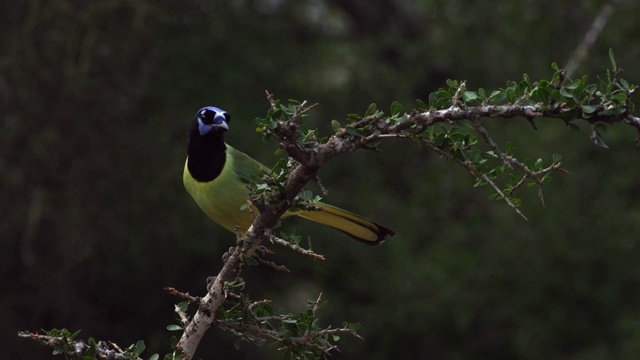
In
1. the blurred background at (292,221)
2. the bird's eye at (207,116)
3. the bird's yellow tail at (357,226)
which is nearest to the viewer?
the bird's yellow tail at (357,226)

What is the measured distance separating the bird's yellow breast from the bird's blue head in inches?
7.9

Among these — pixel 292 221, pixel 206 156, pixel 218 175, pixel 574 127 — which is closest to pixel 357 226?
pixel 218 175

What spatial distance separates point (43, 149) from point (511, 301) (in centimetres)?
327

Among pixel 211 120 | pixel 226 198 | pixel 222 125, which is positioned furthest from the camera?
pixel 226 198

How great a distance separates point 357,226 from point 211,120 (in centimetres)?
61

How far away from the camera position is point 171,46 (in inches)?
285

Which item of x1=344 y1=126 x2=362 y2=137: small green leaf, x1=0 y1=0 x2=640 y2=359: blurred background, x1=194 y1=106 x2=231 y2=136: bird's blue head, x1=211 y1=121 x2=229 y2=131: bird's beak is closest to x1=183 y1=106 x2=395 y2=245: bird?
x1=194 y1=106 x2=231 y2=136: bird's blue head

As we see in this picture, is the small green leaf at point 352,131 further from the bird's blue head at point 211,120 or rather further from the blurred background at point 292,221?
the blurred background at point 292,221

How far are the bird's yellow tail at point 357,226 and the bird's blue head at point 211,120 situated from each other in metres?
0.38

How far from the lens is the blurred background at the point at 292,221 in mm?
6746

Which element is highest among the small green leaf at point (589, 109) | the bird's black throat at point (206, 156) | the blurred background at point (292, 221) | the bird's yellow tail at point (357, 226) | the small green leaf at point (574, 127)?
the blurred background at point (292, 221)

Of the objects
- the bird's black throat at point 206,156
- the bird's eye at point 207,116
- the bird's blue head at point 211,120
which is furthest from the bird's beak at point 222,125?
the bird's black throat at point 206,156

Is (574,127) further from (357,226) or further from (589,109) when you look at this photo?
(357,226)

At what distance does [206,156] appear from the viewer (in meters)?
4.00
